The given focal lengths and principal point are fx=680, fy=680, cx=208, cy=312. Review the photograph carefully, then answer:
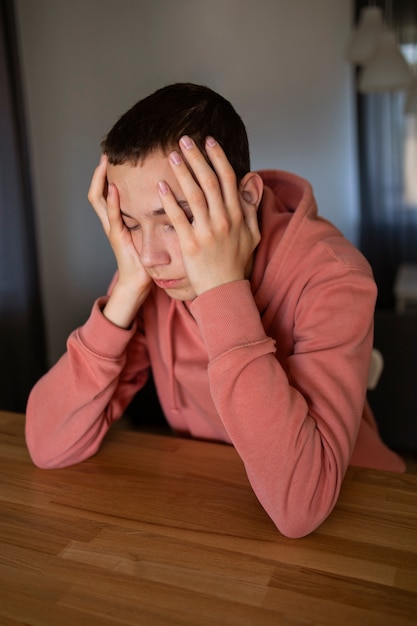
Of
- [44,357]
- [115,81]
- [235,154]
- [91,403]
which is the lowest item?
[44,357]

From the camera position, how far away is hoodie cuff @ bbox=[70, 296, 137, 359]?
3.49 feet

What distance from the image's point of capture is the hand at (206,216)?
91cm

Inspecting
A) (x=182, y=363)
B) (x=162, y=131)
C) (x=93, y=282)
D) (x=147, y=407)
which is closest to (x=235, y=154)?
(x=162, y=131)

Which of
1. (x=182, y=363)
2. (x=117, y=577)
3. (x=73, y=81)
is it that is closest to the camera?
(x=117, y=577)

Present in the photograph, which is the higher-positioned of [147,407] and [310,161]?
[310,161]

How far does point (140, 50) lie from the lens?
4289 millimetres

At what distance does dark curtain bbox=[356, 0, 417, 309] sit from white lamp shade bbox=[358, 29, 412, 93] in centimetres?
156

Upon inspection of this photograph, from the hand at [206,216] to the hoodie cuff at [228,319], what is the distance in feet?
0.07

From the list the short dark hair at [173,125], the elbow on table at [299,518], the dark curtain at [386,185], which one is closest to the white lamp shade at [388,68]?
the dark curtain at [386,185]

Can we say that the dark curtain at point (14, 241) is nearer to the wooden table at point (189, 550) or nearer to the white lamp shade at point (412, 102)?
the white lamp shade at point (412, 102)

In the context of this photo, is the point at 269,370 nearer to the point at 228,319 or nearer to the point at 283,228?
the point at 228,319

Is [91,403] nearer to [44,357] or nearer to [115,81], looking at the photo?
[44,357]

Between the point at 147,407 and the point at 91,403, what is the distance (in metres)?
1.80

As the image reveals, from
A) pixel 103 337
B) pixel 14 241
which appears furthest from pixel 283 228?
pixel 14 241
